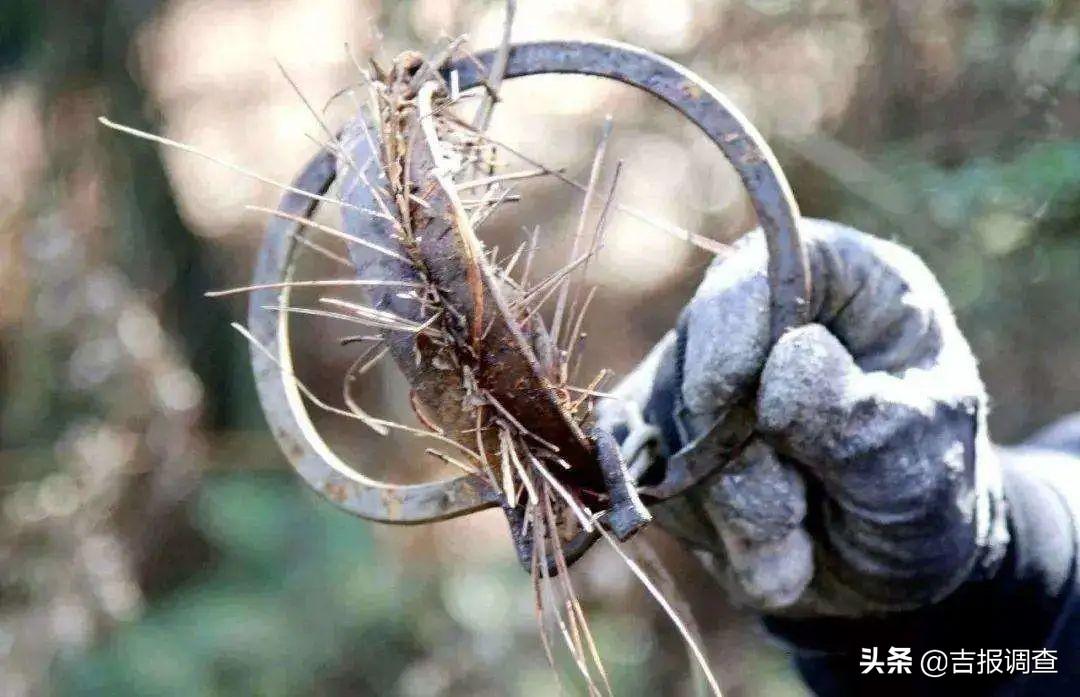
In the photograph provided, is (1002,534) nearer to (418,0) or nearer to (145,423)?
(418,0)

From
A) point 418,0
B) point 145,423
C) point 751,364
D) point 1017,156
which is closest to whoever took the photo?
point 751,364

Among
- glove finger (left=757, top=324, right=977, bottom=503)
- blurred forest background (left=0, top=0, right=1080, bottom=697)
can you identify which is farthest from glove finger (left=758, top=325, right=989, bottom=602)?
blurred forest background (left=0, top=0, right=1080, bottom=697)

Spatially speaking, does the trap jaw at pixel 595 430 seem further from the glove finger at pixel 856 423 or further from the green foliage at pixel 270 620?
the green foliage at pixel 270 620

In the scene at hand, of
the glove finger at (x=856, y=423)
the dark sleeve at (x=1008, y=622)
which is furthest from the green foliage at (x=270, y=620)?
A: the glove finger at (x=856, y=423)

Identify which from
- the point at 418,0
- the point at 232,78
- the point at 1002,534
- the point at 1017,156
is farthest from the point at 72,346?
the point at 1002,534

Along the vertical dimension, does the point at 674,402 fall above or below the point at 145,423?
above

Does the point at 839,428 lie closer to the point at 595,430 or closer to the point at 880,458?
the point at 880,458
